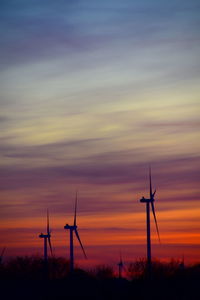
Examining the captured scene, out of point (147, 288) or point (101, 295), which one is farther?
point (101, 295)

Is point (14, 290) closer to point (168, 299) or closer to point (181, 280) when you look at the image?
point (181, 280)

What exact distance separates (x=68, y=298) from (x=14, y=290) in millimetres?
34972

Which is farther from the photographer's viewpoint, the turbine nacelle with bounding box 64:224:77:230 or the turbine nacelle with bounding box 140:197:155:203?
the turbine nacelle with bounding box 64:224:77:230

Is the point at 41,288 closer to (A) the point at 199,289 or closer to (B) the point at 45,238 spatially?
(B) the point at 45,238

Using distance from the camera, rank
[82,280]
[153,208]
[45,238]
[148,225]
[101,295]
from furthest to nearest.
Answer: [45,238] → [82,280] → [101,295] → [153,208] → [148,225]

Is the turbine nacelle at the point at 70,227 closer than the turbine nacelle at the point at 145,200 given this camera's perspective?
No

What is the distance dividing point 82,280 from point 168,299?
40.0 meters

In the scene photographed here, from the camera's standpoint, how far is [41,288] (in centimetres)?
19300

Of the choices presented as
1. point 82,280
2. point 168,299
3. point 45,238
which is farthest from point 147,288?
point 45,238

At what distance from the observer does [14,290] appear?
651ft

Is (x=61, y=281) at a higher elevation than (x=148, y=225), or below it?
below

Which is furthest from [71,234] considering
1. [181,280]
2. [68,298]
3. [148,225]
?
[148,225]

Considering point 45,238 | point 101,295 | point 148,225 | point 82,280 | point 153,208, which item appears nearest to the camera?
point 148,225

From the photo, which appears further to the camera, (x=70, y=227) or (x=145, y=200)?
(x=70, y=227)
